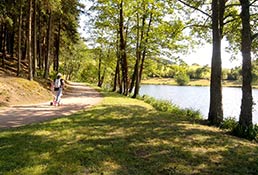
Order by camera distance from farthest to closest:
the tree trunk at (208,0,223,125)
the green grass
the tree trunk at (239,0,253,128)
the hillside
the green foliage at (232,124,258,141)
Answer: the hillside < the tree trunk at (208,0,223,125) < the tree trunk at (239,0,253,128) < the green foliage at (232,124,258,141) < the green grass

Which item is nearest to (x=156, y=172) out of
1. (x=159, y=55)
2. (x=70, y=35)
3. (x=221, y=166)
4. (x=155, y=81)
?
(x=221, y=166)

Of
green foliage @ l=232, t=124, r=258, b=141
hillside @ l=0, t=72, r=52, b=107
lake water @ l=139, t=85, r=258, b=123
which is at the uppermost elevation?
hillside @ l=0, t=72, r=52, b=107

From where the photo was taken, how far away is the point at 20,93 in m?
16.1

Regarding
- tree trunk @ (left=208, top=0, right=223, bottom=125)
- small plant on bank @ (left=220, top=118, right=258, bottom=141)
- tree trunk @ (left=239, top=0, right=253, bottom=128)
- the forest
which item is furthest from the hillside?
tree trunk @ (left=239, top=0, right=253, bottom=128)

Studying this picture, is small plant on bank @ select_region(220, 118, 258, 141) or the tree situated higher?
the tree

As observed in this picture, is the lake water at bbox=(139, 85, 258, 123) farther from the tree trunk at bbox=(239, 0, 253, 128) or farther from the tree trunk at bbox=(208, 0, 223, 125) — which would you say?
the tree trunk at bbox=(239, 0, 253, 128)

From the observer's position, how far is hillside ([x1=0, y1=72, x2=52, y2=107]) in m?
14.6

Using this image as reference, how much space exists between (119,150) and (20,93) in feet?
34.2

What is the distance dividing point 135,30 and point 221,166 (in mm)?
21079

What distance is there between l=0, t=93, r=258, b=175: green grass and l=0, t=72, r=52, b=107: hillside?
17.2 feet

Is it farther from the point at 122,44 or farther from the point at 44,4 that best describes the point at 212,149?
the point at 122,44

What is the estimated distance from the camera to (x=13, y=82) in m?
17.0

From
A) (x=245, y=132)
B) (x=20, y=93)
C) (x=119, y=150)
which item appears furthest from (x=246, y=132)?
(x=20, y=93)

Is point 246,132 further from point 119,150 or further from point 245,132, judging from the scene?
point 119,150
